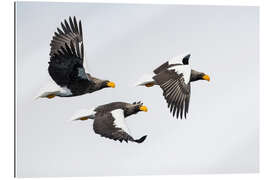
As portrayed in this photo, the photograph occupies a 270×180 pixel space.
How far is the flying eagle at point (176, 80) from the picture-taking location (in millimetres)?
5410

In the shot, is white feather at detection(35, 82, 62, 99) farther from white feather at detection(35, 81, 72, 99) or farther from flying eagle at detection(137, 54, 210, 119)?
flying eagle at detection(137, 54, 210, 119)

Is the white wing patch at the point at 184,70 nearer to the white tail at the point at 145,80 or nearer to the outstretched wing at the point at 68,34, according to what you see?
the white tail at the point at 145,80

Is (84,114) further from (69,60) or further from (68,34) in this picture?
(68,34)

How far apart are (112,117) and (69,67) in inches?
24.9

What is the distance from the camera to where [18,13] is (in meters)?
5.57

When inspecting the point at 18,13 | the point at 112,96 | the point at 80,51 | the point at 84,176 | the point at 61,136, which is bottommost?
the point at 84,176

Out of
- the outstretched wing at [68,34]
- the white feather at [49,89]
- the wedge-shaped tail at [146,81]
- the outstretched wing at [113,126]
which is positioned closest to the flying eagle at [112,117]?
the outstretched wing at [113,126]

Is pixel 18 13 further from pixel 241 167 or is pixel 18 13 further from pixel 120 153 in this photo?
pixel 241 167

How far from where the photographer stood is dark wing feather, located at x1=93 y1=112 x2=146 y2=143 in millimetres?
5223

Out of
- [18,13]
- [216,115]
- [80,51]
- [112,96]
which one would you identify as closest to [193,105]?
[216,115]

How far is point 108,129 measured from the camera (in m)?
5.30

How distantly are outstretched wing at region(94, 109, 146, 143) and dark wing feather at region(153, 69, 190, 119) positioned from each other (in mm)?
457

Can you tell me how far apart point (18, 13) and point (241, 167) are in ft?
9.04

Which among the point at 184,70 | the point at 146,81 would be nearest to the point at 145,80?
the point at 146,81
